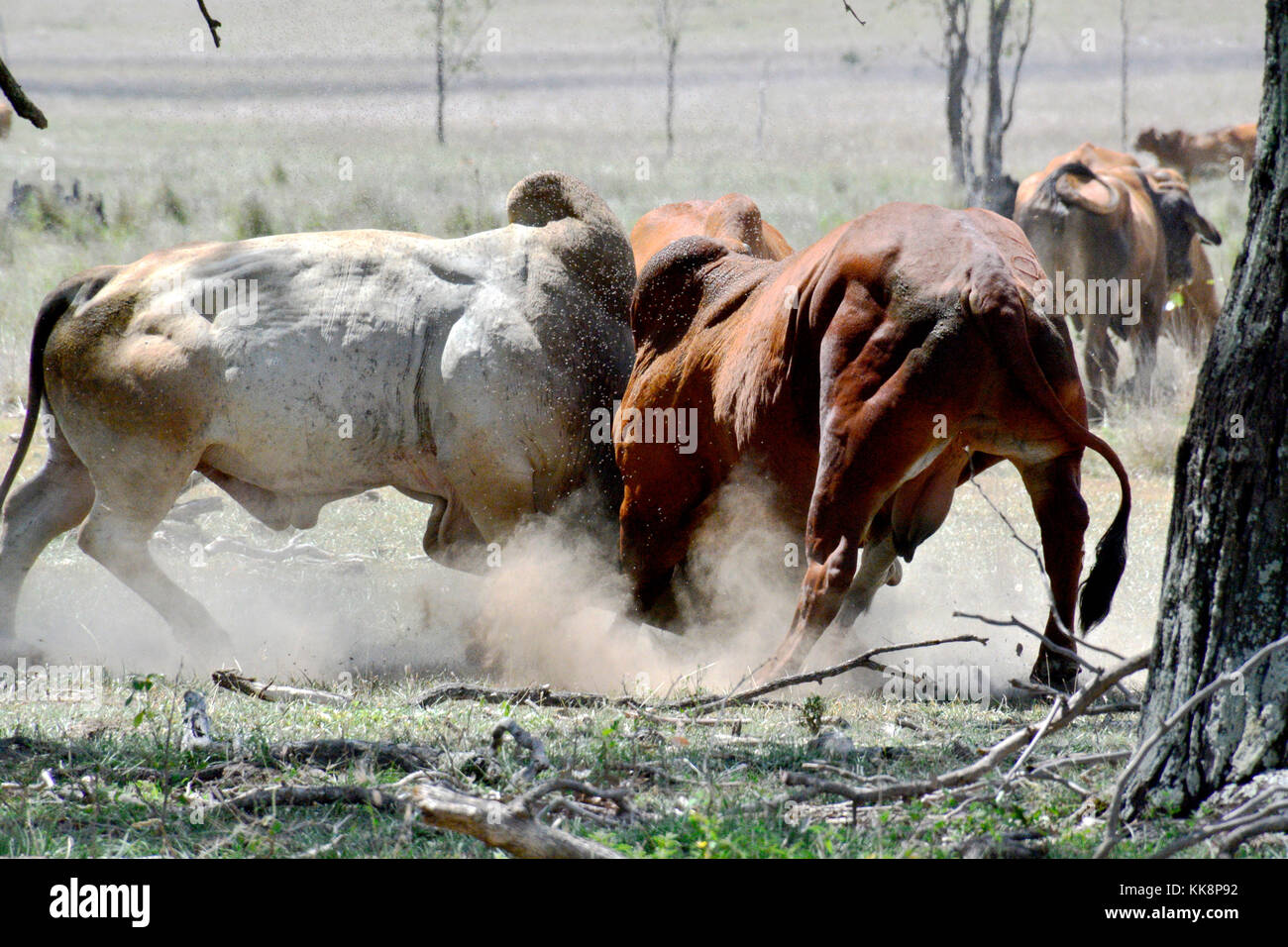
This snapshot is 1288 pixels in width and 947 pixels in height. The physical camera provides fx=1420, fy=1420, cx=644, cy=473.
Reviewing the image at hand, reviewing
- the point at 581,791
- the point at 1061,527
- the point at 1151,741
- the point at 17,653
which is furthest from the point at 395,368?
the point at 1151,741

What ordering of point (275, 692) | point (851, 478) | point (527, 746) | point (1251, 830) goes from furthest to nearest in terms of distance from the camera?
point (275, 692), point (851, 478), point (527, 746), point (1251, 830)

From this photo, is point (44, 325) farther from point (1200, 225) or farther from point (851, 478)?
point (1200, 225)

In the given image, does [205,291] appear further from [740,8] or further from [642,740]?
[740,8]

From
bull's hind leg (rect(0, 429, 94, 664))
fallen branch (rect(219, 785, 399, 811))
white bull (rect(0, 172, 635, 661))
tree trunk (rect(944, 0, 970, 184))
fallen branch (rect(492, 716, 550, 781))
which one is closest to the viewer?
fallen branch (rect(219, 785, 399, 811))

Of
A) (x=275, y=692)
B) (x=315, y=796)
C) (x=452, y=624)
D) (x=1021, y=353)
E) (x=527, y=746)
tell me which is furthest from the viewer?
(x=452, y=624)

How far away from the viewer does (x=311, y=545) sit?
906 centimetres

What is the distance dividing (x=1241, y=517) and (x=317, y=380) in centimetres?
431

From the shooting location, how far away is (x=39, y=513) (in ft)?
22.3

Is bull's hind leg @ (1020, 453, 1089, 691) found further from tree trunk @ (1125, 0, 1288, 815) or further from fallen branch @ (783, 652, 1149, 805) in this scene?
tree trunk @ (1125, 0, 1288, 815)

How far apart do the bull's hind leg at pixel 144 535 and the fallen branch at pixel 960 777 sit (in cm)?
375

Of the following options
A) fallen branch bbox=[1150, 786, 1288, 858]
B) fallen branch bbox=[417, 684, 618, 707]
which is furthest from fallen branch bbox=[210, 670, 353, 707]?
fallen branch bbox=[1150, 786, 1288, 858]

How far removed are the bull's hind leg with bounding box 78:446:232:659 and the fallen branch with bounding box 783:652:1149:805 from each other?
3.75m

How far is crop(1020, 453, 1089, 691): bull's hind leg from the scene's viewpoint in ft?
17.1
